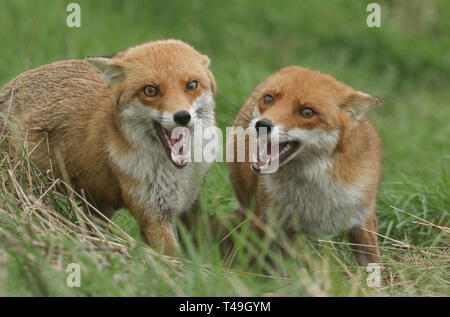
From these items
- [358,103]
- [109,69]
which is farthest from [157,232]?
[358,103]

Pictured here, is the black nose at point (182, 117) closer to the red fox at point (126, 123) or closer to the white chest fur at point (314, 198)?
the red fox at point (126, 123)

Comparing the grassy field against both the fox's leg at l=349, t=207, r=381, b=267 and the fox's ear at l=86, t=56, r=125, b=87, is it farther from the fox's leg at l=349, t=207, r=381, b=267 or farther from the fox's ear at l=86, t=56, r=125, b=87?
the fox's ear at l=86, t=56, r=125, b=87

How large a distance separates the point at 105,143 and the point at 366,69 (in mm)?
7464

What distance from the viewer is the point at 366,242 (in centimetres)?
604

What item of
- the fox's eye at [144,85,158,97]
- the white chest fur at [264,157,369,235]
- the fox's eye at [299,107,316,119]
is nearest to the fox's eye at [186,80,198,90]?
the fox's eye at [144,85,158,97]

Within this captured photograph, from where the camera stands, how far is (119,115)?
5629 millimetres

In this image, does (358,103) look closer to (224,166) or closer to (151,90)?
(151,90)

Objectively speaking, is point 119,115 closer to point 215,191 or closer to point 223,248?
point 223,248

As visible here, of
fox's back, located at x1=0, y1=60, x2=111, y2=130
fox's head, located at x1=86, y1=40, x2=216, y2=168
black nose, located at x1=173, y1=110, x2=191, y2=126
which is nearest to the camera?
black nose, located at x1=173, y1=110, x2=191, y2=126

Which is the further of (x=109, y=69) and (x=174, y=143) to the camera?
(x=109, y=69)

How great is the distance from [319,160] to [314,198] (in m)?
0.41

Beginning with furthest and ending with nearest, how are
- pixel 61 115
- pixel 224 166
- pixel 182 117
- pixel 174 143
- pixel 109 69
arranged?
pixel 224 166 < pixel 61 115 < pixel 109 69 < pixel 174 143 < pixel 182 117

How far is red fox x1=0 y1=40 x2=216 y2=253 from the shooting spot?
544 centimetres

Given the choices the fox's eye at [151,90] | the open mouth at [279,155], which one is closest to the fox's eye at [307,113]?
the open mouth at [279,155]
